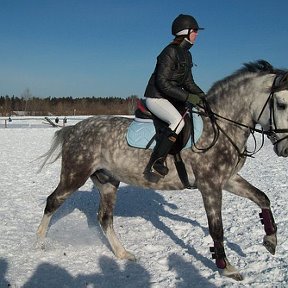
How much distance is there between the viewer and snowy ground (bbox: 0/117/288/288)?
16.6ft

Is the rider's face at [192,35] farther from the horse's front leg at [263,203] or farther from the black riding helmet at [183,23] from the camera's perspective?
the horse's front leg at [263,203]

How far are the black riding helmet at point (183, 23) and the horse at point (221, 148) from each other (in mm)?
900

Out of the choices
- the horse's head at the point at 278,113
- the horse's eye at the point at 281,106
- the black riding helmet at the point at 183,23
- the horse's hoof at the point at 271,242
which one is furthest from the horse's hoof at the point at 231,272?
the black riding helmet at the point at 183,23

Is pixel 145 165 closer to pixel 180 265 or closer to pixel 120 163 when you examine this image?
pixel 120 163

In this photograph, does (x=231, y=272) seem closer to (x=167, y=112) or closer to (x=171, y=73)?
(x=167, y=112)

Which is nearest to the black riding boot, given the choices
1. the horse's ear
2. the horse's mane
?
the horse's mane

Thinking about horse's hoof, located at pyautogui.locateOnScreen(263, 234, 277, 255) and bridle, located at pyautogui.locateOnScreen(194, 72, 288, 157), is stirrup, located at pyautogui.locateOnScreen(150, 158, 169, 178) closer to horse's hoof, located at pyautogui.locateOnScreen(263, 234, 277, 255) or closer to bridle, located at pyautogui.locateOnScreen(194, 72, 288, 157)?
bridle, located at pyautogui.locateOnScreen(194, 72, 288, 157)

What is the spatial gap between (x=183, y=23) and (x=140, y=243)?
3649mm

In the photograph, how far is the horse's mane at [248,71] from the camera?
17.5 ft

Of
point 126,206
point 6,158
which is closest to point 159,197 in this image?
point 126,206

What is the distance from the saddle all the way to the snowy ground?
130cm

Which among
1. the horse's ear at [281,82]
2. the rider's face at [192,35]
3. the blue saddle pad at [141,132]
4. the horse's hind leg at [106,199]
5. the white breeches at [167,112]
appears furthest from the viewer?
the horse's hind leg at [106,199]

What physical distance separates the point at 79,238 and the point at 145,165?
6.93 feet

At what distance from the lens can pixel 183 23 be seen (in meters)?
5.37
